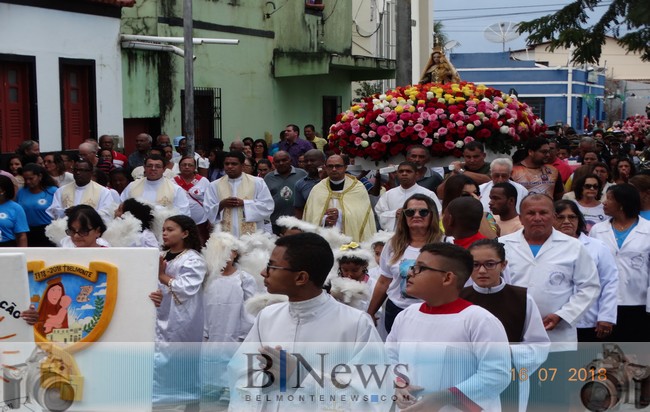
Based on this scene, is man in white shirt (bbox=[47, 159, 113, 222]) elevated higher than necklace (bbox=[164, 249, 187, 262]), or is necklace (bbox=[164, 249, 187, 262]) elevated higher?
man in white shirt (bbox=[47, 159, 113, 222])

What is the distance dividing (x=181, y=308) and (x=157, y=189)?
4.05 m

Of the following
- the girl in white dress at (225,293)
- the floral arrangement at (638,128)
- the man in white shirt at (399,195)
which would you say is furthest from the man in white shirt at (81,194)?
the floral arrangement at (638,128)

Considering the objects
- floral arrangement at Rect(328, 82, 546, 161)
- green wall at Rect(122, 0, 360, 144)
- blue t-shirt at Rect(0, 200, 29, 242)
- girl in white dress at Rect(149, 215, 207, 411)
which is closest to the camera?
girl in white dress at Rect(149, 215, 207, 411)

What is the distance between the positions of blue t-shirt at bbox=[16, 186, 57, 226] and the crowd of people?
1 centimetres

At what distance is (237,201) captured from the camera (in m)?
11.9

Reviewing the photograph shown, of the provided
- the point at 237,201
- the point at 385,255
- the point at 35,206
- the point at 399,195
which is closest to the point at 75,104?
the point at 35,206

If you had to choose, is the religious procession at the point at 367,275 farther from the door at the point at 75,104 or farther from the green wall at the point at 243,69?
the green wall at the point at 243,69

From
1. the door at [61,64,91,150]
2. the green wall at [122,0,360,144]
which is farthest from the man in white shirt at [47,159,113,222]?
the green wall at [122,0,360,144]

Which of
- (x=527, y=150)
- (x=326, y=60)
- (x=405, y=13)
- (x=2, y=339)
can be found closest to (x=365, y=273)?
(x=2, y=339)

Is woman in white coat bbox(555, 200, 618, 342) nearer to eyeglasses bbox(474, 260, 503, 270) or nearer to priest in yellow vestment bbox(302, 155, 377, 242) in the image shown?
eyeglasses bbox(474, 260, 503, 270)

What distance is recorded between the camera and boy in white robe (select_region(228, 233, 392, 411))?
189 inches

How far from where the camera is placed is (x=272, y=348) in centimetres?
482

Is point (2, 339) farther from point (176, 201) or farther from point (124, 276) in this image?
point (176, 201)

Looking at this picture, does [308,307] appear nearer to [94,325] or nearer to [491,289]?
[491,289]
